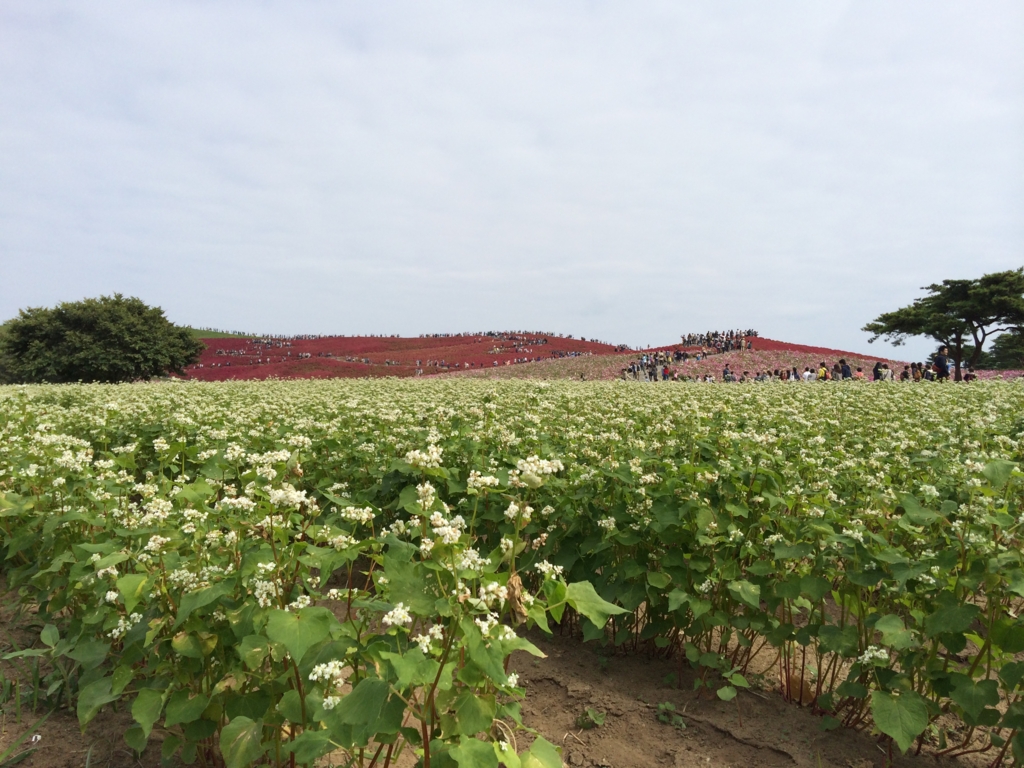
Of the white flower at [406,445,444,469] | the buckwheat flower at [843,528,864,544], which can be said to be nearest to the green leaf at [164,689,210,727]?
the white flower at [406,445,444,469]


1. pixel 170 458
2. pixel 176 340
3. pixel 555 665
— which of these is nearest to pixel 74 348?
pixel 176 340

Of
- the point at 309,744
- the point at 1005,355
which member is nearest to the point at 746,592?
the point at 309,744

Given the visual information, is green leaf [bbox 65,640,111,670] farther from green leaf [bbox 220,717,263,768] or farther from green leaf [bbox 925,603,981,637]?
green leaf [bbox 925,603,981,637]

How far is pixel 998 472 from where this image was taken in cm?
255

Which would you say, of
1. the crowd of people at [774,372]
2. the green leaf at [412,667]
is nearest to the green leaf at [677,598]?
the green leaf at [412,667]

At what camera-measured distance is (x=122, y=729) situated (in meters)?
2.92

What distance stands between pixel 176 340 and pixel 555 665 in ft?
141

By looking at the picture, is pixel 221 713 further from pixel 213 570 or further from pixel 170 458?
pixel 170 458

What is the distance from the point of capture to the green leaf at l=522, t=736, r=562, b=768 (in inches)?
73.8

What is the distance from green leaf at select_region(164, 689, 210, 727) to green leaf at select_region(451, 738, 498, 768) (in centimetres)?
117

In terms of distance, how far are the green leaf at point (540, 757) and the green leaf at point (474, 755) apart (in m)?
0.23

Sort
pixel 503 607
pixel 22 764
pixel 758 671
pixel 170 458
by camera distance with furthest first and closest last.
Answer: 1. pixel 170 458
2. pixel 758 671
3. pixel 22 764
4. pixel 503 607

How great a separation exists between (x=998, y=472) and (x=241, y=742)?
3384 mm

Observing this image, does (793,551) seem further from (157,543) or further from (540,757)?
(157,543)
